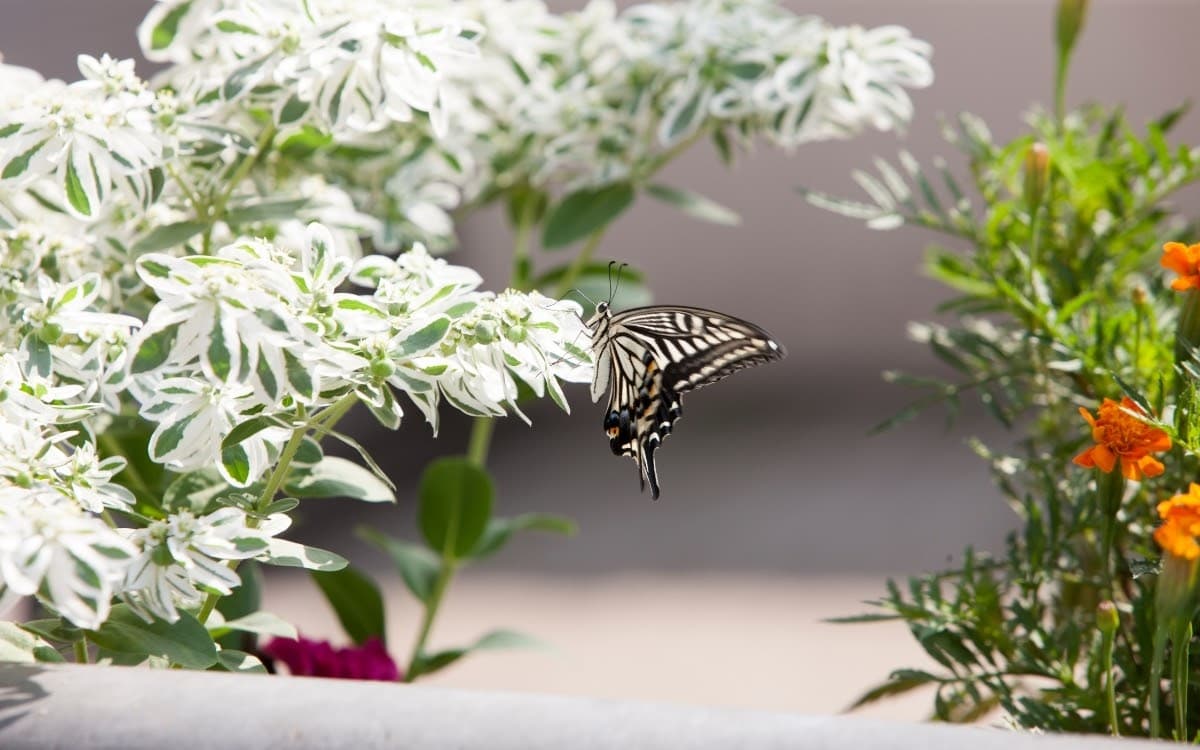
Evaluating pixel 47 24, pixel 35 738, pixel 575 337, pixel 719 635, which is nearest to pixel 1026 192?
pixel 575 337

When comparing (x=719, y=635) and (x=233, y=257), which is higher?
(x=233, y=257)

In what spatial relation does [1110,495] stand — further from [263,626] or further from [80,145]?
[80,145]

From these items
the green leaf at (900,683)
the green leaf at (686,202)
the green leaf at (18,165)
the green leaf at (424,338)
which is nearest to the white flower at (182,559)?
the green leaf at (424,338)

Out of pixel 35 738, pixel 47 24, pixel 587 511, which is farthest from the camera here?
pixel 587 511

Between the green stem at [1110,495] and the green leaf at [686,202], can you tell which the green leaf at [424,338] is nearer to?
the green stem at [1110,495]

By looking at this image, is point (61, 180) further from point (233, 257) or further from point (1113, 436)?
point (1113, 436)

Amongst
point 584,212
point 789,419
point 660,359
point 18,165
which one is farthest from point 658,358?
point 789,419
